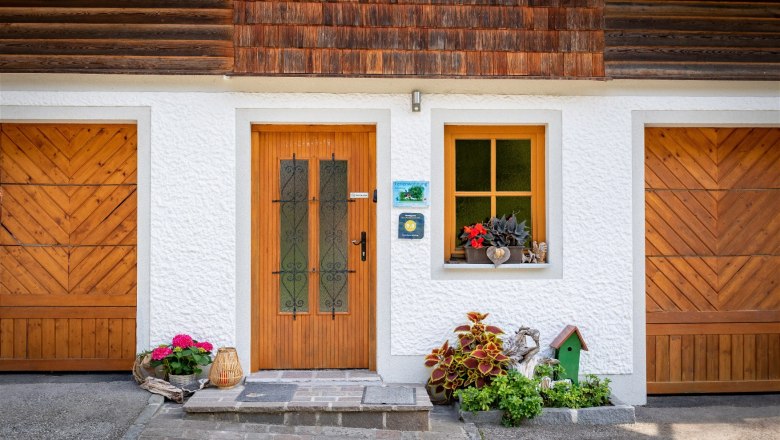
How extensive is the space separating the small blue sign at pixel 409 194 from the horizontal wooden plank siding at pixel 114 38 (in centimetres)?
179

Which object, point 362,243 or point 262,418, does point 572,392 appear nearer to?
point 362,243

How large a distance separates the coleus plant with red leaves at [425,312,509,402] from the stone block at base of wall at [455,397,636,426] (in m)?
0.23

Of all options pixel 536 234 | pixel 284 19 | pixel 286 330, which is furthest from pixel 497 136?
pixel 286 330

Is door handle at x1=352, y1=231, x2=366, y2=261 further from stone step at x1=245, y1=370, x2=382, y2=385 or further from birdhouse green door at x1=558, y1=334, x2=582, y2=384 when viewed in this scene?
birdhouse green door at x1=558, y1=334, x2=582, y2=384

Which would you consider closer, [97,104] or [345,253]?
[97,104]

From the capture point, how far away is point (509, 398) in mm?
5258

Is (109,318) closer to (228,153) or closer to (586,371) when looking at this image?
(228,153)

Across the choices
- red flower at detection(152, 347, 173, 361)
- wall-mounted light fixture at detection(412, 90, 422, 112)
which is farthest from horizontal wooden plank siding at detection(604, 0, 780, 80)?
red flower at detection(152, 347, 173, 361)

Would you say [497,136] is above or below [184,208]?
above

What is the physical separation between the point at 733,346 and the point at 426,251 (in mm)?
3181

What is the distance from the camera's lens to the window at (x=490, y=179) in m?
6.29

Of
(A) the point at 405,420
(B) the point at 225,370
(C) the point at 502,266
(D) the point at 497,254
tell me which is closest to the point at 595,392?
(C) the point at 502,266

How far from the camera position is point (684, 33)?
5.97m

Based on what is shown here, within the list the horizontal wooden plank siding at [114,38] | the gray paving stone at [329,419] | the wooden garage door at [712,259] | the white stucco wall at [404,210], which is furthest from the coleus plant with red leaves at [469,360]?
the horizontal wooden plank siding at [114,38]
